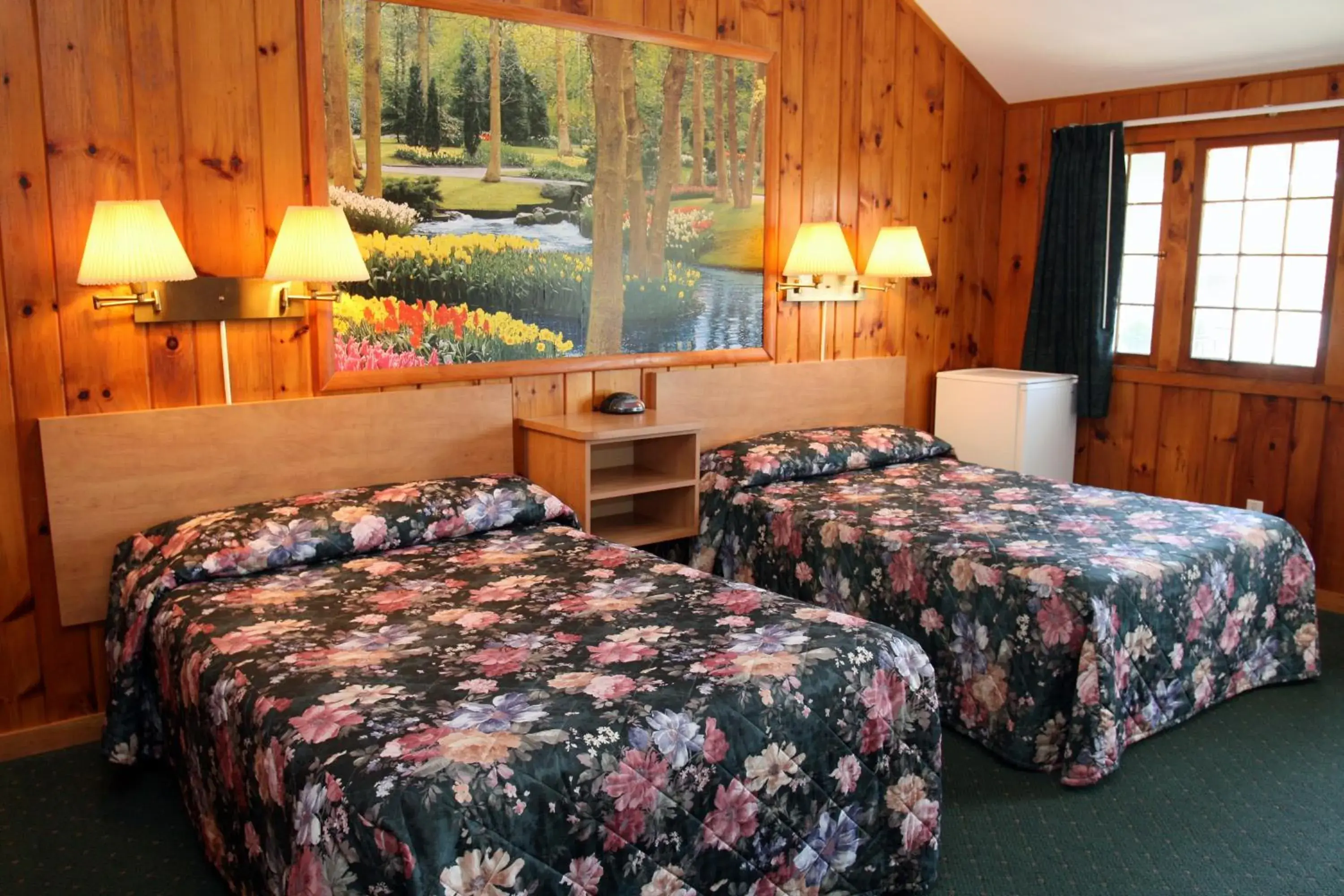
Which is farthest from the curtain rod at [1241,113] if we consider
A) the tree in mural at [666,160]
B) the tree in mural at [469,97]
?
the tree in mural at [469,97]

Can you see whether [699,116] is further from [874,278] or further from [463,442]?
[463,442]

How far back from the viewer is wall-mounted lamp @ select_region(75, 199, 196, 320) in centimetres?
271

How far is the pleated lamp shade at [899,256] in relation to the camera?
4.37 metres

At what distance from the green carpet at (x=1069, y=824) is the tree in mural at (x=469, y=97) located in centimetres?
204

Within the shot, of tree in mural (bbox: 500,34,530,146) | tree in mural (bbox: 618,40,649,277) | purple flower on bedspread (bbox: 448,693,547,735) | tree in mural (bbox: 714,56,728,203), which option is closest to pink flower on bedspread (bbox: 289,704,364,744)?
purple flower on bedspread (bbox: 448,693,547,735)

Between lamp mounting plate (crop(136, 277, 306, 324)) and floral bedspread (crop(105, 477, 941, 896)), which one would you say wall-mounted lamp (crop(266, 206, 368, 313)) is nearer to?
lamp mounting plate (crop(136, 277, 306, 324))

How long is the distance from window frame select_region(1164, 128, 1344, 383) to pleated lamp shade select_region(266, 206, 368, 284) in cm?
331

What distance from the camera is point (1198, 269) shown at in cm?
443

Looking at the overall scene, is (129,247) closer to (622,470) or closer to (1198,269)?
(622,470)

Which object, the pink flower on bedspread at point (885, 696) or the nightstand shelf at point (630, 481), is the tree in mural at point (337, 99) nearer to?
the nightstand shelf at point (630, 481)

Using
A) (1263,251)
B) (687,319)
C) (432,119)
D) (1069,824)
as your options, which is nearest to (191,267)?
(432,119)

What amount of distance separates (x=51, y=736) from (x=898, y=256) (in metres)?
3.34

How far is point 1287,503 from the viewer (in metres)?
4.23

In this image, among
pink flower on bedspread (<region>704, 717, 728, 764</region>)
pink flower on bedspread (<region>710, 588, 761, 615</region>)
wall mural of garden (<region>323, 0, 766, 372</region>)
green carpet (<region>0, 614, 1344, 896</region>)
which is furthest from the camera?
wall mural of garden (<region>323, 0, 766, 372</region>)
